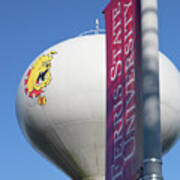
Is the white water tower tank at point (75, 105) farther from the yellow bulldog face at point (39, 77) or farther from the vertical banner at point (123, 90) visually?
the vertical banner at point (123, 90)

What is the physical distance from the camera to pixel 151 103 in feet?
18.0

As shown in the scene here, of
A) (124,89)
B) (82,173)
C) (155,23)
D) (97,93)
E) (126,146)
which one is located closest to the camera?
(155,23)

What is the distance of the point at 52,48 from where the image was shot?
1909 centimetres

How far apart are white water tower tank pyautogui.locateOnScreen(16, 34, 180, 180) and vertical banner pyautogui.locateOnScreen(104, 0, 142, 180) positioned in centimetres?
854

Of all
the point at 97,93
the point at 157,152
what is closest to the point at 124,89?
the point at 157,152

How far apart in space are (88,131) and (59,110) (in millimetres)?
1222

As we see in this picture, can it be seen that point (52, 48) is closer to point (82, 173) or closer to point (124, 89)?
point (82, 173)

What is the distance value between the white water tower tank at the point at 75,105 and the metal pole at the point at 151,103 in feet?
36.3

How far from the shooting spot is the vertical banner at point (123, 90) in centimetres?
691

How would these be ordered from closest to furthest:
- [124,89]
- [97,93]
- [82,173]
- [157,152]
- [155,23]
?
[157,152] → [155,23] → [124,89] → [97,93] → [82,173]

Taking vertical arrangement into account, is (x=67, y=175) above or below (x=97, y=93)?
below

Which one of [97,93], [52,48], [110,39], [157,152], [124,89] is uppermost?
[52,48]

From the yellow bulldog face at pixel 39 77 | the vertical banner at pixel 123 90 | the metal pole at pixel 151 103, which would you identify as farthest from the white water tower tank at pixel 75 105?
the metal pole at pixel 151 103

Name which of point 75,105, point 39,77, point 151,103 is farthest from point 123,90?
point 39,77
